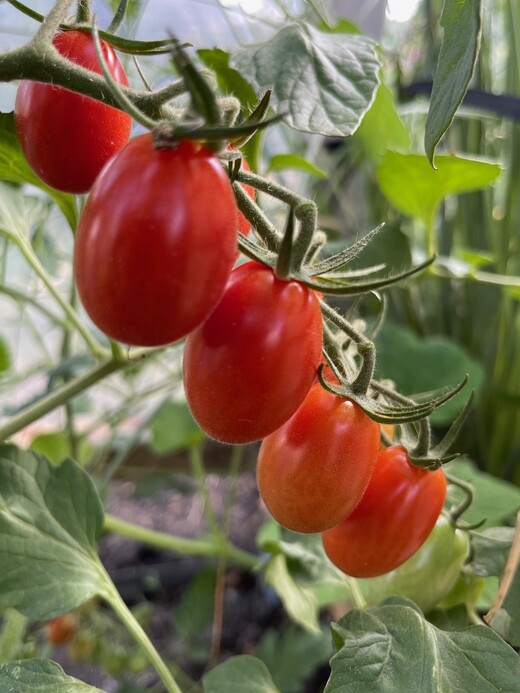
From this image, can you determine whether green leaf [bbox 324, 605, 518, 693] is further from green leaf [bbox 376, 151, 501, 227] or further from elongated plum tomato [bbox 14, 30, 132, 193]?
green leaf [bbox 376, 151, 501, 227]

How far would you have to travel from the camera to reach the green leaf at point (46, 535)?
368 mm

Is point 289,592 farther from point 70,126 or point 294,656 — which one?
point 70,126

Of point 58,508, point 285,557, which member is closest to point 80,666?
point 285,557

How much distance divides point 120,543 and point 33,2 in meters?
0.91

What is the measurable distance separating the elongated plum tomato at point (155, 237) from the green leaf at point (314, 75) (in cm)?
9

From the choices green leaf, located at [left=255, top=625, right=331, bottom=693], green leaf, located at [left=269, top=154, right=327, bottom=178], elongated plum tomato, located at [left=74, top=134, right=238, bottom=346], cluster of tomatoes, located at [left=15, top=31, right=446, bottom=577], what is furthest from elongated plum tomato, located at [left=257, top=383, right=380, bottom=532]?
green leaf, located at [left=255, top=625, right=331, bottom=693]

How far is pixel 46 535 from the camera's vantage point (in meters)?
0.39

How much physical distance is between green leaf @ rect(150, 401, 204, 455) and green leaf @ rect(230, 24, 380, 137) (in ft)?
1.83

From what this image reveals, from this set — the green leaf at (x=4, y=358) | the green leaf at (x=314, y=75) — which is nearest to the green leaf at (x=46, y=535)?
the green leaf at (x=314, y=75)

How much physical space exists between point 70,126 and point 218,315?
0.10 metres

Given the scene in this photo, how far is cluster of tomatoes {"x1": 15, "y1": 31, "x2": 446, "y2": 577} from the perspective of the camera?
19cm

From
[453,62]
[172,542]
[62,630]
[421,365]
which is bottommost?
[62,630]

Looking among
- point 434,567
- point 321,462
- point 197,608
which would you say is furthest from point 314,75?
point 197,608

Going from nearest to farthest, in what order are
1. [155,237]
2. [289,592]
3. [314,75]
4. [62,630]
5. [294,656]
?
[155,237]
[314,75]
[289,592]
[294,656]
[62,630]
